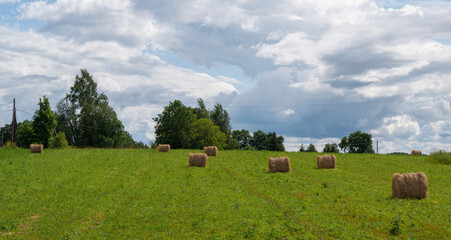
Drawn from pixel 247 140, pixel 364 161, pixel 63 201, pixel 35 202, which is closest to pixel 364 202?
pixel 63 201

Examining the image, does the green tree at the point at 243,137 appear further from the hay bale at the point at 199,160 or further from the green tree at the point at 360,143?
the hay bale at the point at 199,160

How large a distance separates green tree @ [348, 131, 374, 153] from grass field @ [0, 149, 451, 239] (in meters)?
105

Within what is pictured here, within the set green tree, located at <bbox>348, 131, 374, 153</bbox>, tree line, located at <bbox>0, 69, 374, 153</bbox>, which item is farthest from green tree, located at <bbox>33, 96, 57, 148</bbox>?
green tree, located at <bbox>348, 131, 374, 153</bbox>

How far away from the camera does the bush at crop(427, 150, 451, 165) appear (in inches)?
2069

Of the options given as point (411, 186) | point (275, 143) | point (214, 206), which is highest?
point (275, 143)

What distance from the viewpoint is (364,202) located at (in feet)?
78.1

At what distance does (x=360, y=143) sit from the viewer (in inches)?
5546

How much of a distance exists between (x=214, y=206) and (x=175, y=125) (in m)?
88.3

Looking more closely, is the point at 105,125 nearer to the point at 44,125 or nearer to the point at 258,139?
the point at 44,125

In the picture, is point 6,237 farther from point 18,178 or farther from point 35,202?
point 18,178

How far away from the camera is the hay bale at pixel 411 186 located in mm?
24719

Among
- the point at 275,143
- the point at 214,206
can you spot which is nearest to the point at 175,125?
the point at 275,143

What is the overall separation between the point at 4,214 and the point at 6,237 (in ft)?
17.7

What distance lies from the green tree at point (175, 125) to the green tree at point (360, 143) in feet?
221
